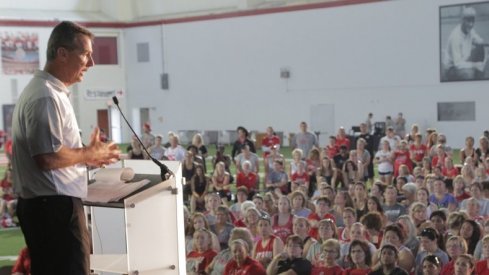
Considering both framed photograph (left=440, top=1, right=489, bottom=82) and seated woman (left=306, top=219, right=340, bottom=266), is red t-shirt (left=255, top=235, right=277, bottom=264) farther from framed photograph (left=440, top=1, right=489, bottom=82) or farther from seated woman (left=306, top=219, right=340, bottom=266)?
framed photograph (left=440, top=1, right=489, bottom=82)

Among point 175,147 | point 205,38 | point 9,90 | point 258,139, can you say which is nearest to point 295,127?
point 258,139

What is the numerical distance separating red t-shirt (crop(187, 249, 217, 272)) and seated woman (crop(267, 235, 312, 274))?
749 millimetres

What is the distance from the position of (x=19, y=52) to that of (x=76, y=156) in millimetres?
31506

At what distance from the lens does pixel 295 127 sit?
3028 cm

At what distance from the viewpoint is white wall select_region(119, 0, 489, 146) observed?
86.8ft

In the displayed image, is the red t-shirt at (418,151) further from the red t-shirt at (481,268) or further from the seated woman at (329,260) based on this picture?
the red t-shirt at (481,268)

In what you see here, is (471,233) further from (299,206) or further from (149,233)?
(149,233)

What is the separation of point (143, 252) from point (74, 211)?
567 millimetres

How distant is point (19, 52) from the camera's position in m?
32.8

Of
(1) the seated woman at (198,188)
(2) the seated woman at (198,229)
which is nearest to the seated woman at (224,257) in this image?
(2) the seated woman at (198,229)

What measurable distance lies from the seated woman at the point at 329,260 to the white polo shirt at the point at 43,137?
4.40m

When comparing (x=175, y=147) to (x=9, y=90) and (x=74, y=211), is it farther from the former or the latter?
(x=9, y=90)

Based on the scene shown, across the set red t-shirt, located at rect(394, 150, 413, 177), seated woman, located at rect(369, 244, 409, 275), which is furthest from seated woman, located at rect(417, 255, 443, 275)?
red t-shirt, located at rect(394, 150, 413, 177)

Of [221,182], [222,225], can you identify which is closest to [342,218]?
[222,225]
